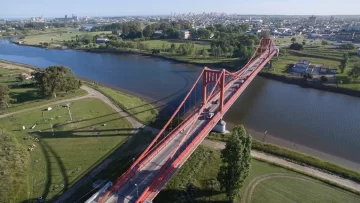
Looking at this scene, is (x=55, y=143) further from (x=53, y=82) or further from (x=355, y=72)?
(x=355, y=72)

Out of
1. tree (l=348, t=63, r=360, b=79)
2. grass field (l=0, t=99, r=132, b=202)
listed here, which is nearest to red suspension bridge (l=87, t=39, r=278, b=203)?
grass field (l=0, t=99, r=132, b=202)

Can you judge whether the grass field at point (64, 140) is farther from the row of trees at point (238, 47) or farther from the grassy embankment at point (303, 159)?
the row of trees at point (238, 47)

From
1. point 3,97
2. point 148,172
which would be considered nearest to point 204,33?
point 3,97

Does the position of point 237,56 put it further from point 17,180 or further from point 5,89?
point 17,180

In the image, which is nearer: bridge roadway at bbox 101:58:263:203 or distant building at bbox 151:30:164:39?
bridge roadway at bbox 101:58:263:203

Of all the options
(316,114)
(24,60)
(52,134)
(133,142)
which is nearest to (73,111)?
(52,134)

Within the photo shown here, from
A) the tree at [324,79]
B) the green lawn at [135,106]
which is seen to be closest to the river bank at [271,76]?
the tree at [324,79]

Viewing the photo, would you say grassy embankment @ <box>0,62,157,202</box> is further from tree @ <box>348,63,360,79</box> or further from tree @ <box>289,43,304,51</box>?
tree @ <box>289,43,304,51</box>
